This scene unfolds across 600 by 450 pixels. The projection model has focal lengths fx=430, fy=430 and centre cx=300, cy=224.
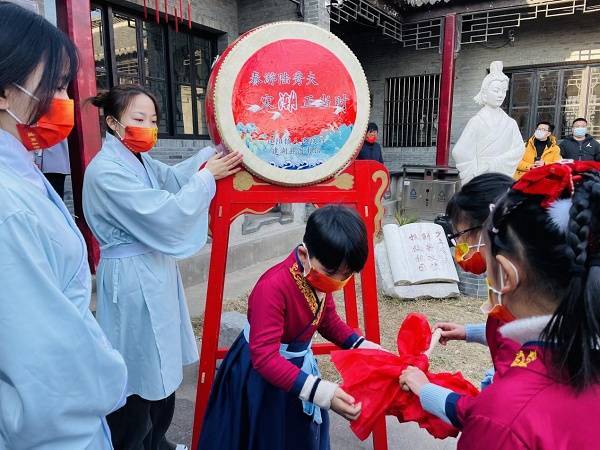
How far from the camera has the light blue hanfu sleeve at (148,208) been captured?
67.6 inches

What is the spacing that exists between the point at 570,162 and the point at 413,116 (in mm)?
10314

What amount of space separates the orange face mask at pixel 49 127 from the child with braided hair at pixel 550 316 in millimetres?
1073

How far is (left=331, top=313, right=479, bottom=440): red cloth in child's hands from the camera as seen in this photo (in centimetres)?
128

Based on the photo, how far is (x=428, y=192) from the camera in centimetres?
910

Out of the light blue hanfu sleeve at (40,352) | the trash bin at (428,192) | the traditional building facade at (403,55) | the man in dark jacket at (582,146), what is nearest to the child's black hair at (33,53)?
the light blue hanfu sleeve at (40,352)

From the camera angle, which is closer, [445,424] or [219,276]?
[445,424]

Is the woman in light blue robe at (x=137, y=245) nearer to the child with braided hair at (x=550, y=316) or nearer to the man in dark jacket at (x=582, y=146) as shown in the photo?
the child with braided hair at (x=550, y=316)

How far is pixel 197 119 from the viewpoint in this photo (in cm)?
666

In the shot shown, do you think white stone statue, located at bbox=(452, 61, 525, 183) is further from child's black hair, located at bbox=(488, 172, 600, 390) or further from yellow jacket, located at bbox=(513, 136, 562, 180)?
child's black hair, located at bbox=(488, 172, 600, 390)

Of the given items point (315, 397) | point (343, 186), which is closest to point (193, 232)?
point (343, 186)

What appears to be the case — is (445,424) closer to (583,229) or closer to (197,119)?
(583,229)

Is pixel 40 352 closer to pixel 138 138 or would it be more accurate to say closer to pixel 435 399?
pixel 435 399

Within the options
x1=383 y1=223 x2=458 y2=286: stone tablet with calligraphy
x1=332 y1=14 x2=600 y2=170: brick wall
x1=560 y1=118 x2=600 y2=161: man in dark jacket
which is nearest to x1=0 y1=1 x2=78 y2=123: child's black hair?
x1=383 y1=223 x2=458 y2=286: stone tablet with calligraphy

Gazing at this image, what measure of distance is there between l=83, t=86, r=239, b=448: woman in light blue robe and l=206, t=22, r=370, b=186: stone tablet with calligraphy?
27cm
